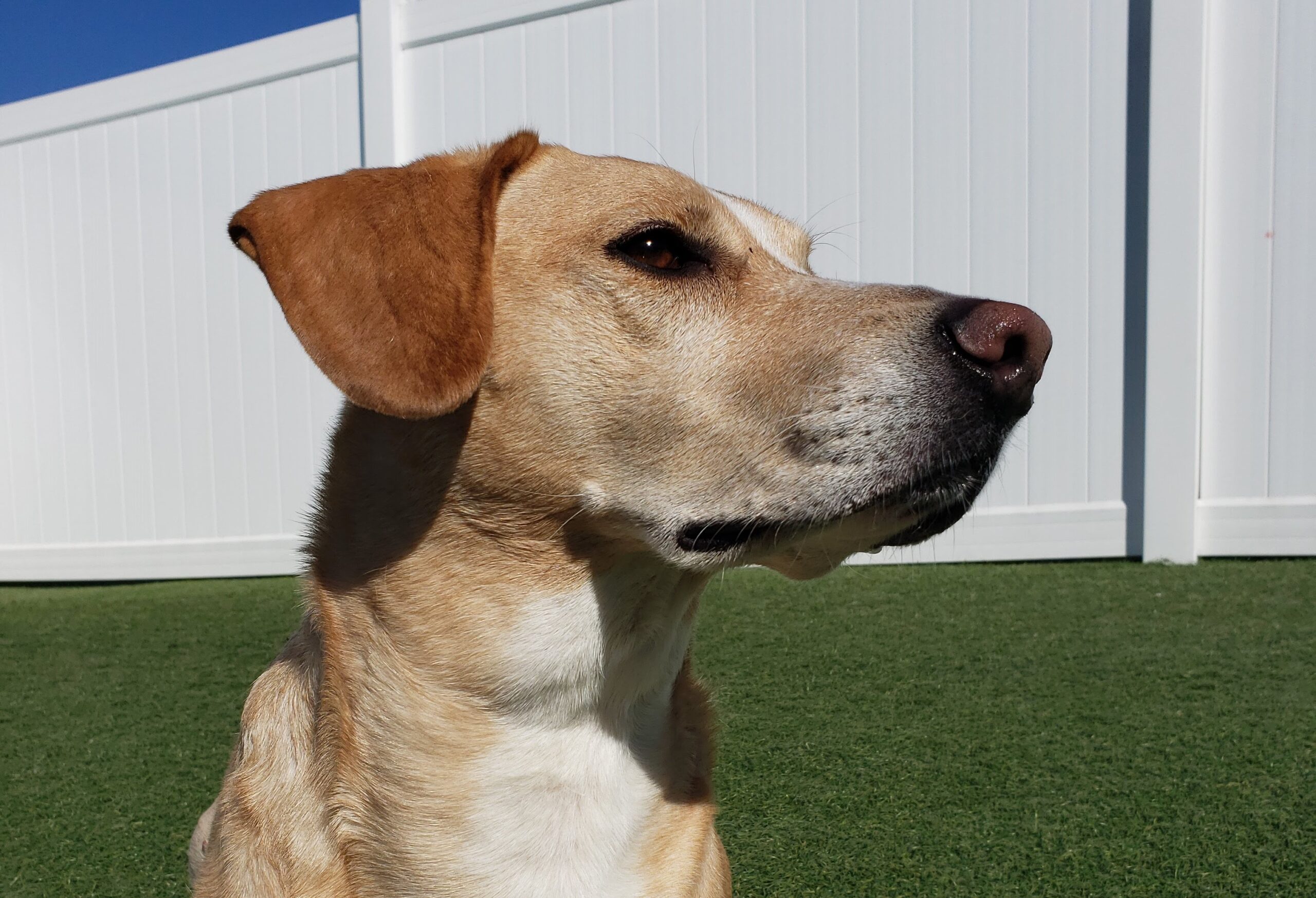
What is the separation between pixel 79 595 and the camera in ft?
24.6

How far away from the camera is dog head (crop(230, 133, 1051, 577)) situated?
4.99ft

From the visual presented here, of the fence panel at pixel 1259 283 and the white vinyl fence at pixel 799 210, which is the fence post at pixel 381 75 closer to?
the white vinyl fence at pixel 799 210

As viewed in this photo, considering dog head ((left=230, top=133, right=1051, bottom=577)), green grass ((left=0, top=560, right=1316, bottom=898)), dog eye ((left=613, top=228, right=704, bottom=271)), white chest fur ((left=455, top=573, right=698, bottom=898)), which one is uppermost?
dog eye ((left=613, top=228, right=704, bottom=271))

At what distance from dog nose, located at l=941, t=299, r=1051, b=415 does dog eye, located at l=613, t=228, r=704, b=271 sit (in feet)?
1.67

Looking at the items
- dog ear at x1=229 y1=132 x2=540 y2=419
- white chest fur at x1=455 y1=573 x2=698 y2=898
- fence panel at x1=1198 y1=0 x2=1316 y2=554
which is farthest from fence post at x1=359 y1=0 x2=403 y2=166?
white chest fur at x1=455 y1=573 x2=698 y2=898

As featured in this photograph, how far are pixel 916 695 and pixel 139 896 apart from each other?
8.32 feet

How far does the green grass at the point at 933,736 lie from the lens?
257 centimetres

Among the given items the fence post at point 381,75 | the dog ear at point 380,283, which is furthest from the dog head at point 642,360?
the fence post at point 381,75

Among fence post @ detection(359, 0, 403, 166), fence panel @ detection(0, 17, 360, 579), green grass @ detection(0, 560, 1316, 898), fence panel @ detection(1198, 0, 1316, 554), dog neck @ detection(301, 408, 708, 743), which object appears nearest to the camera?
dog neck @ detection(301, 408, 708, 743)

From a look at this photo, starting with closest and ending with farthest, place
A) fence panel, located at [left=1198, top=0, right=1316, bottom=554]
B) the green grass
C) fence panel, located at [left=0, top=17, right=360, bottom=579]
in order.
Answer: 1. the green grass
2. fence panel, located at [left=1198, top=0, right=1316, bottom=554]
3. fence panel, located at [left=0, top=17, right=360, bottom=579]

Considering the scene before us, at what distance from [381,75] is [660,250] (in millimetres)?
6185

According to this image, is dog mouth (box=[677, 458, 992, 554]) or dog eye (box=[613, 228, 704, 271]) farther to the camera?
dog eye (box=[613, 228, 704, 271])

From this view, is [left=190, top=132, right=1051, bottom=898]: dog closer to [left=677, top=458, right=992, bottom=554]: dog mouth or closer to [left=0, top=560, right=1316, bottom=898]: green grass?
[left=677, top=458, right=992, bottom=554]: dog mouth

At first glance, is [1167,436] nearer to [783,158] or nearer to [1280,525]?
[1280,525]
